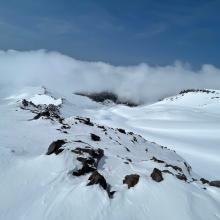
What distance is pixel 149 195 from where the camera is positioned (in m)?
16.4

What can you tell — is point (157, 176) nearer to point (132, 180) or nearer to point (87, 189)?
point (132, 180)

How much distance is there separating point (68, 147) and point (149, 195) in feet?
30.9

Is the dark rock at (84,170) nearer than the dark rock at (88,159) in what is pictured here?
Yes

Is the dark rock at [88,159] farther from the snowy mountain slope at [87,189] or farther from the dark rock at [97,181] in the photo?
the dark rock at [97,181]

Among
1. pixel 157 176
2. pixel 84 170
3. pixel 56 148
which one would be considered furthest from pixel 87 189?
pixel 56 148

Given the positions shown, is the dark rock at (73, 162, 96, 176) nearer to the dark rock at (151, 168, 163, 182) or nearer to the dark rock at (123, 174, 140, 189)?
the dark rock at (123, 174, 140, 189)

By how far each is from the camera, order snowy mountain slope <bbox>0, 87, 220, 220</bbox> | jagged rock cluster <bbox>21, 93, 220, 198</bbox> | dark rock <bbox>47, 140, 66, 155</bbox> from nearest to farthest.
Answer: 1. snowy mountain slope <bbox>0, 87, 220, 220</bbox>
2. jagged rock cluster <bbox>21, 93, 220, 198</bbox>
3. dark rock <bbox>47, 140, 66, 155</bbox>

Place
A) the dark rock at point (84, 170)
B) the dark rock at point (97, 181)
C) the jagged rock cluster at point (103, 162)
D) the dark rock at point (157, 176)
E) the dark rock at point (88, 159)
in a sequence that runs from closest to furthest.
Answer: the dark rock at point (97, 181) → the dark rock at point (157, 176) → the jagged rock cluster at point (103, 162) → the dark rock at point (84, 170) → the dark rock at point (88, 159)

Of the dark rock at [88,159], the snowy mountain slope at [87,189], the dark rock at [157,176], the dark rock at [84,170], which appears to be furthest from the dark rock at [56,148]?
the dark rock at [157,176]

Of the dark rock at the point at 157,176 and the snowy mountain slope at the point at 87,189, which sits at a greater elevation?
the dark rock at the point at 157,176

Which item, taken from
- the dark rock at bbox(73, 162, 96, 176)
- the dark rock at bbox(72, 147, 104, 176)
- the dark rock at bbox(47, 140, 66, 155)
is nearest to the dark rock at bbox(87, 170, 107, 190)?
the dark rock at bbox(73, 162, 96, 176)

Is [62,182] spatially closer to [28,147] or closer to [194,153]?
[28,147]

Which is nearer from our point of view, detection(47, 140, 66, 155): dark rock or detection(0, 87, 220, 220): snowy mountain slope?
detection(0, 87, 220, 220): snowy mountain slope

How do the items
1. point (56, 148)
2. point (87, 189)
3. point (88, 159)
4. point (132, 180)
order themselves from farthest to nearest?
point (56, 148), point (88, 159), point (132, 180), point (87, 189)
